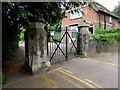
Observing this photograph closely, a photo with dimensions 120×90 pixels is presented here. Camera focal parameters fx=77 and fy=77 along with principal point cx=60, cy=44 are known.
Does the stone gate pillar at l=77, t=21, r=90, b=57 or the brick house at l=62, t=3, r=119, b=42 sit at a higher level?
the brick house at l=62, t=3, r=119, b=42

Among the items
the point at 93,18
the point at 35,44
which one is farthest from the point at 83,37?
the point at 93,18

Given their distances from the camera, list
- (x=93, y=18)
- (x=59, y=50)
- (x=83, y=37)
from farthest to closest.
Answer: (x=93, y=18) → (x=83, y=37) → (x=59, y=50)

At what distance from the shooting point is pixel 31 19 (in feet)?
9.29

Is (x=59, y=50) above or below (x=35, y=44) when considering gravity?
below

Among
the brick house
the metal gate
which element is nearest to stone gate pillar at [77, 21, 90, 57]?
the metal gate

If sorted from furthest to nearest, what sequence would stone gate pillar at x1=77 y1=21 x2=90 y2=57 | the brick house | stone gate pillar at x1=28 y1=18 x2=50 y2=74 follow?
the brick house < stone gate pillar at x1=77 y1=21 x2=90 y2=57 < stone gate pillar at x1=28 y1=18 x2=50 y2=74

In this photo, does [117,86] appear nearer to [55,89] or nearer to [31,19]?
[55,89]

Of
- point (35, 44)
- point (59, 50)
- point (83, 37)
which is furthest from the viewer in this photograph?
point (83, 37)

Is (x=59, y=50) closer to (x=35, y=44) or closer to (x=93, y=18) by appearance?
(x=35, y=44)

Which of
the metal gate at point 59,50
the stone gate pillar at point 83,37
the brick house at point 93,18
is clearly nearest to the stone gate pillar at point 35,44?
the metal gate at point 59,50

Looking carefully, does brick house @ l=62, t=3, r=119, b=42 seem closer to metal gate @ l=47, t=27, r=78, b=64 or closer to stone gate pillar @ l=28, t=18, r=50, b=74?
metal gate @ l=47, t=27, r=78, b=64

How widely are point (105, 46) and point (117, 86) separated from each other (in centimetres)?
535

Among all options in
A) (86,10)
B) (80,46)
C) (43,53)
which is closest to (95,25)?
(86,10)

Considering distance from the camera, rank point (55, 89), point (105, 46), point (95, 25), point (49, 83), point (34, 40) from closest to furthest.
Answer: point (55, 89) → point (49, 83) → point (34, 40) → point (105, 46) → point (95, 25)
